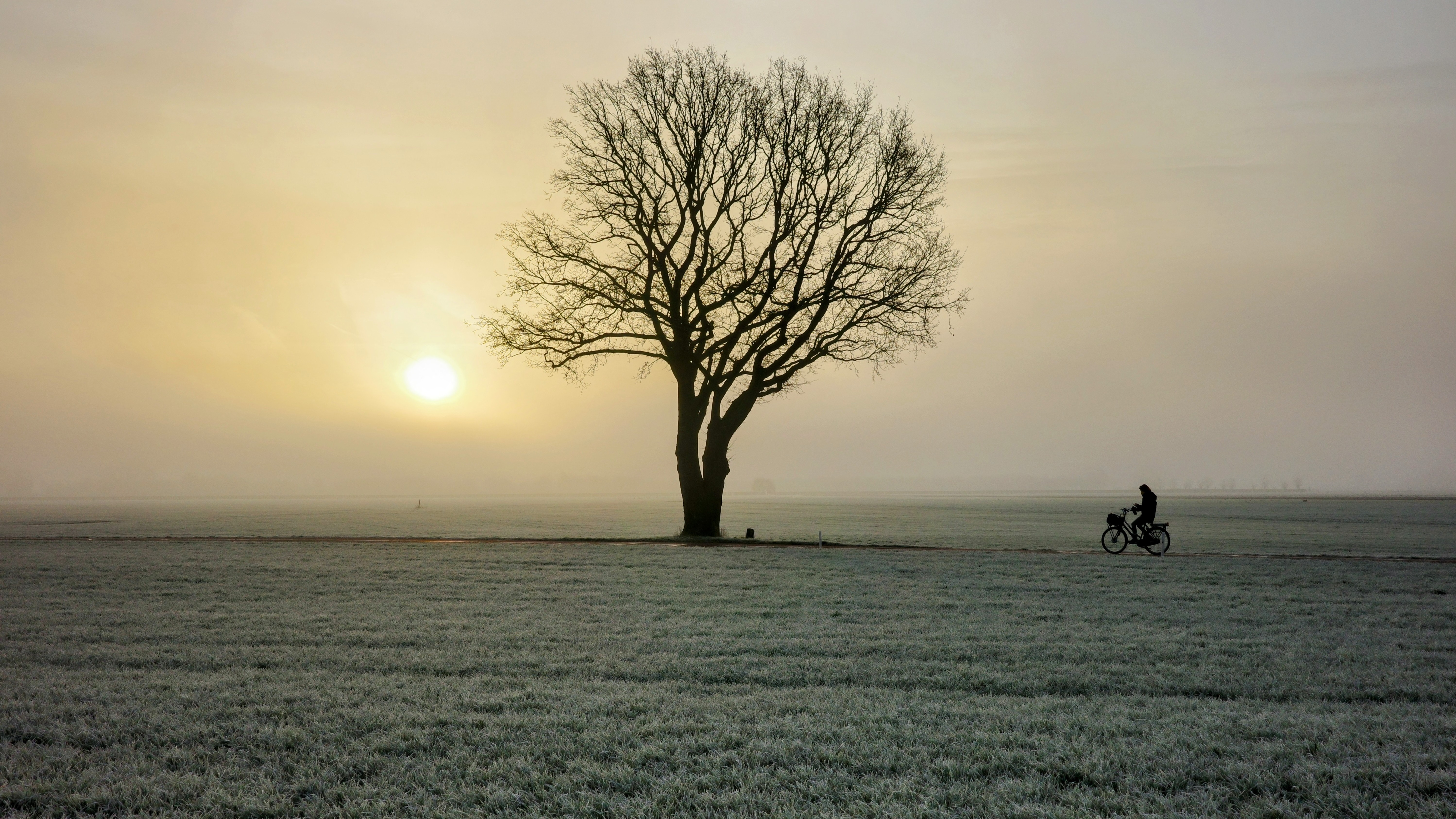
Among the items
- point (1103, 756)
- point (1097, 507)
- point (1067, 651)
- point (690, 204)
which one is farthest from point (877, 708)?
→ point (1097, 507)

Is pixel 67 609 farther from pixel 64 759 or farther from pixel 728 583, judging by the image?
pixel 728 583

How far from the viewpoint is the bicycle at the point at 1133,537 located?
26047mm

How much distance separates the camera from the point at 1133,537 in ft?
87.2

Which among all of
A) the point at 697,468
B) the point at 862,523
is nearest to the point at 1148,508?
the point at 697,468

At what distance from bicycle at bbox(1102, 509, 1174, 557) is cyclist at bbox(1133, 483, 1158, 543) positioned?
0.13ft

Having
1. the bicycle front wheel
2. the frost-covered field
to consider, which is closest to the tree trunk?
the frost-covered field

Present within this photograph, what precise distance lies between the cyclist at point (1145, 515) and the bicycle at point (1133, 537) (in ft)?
0.13

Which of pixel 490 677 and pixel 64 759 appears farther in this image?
pixel 490 677

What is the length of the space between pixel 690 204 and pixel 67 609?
77.6 feet

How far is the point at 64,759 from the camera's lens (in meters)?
6.34

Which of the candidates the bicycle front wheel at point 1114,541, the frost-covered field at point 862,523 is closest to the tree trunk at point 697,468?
the frost-covered field at point 862,523

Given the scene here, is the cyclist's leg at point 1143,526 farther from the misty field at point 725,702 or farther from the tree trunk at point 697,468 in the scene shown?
the tree trunk at point 697,468

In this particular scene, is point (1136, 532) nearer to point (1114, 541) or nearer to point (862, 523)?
point (1114, 541)

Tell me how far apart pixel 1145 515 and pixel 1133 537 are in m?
0.80
